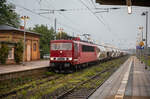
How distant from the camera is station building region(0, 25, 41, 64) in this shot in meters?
25.5

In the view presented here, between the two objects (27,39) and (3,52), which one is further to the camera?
(27,39)

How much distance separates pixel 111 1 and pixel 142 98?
16.8ft

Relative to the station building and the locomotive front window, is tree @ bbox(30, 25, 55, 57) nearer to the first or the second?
the station building

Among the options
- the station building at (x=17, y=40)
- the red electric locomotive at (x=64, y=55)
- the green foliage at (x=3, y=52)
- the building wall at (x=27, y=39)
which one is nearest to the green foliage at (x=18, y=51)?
the station building at (x=17, y=40)

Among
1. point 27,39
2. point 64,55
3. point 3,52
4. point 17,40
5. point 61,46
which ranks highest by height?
point 27,39

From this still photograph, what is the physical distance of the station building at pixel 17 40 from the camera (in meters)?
25.5

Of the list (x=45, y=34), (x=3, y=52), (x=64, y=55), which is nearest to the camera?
(x=64, y=55)

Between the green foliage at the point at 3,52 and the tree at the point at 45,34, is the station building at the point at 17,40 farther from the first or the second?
the tree at the point at 45,34

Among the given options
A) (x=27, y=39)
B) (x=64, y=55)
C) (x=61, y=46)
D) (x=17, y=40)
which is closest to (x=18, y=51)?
(x=17, y=40)

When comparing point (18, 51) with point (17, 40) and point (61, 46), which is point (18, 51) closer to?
point (17, 40)

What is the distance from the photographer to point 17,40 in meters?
27.8

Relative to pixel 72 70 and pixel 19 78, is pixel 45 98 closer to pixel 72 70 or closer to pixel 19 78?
pixel 19 78

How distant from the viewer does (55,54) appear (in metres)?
20.6

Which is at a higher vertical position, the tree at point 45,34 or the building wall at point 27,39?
the tree at point 45,34
